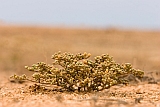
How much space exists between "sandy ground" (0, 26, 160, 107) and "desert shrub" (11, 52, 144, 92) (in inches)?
5.8

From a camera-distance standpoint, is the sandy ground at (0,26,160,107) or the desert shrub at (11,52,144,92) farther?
the desert shrub at (11,52,144,92)

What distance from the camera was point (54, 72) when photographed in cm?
448

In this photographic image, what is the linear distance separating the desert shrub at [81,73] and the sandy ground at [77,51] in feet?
0.49

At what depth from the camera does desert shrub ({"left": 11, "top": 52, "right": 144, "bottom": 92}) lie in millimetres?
4453

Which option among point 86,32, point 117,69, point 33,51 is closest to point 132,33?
point 86,32

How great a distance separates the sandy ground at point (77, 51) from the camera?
3.93 m

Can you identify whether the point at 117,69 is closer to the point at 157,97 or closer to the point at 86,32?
the point at 157,97

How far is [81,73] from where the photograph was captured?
178 inches

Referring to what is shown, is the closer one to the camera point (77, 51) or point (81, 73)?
point (81, 73)

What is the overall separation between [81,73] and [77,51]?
34.3ft

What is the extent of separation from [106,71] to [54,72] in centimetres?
64

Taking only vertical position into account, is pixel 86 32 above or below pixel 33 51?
above

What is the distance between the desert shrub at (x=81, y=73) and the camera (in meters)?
4.45

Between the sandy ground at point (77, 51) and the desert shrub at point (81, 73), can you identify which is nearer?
the sandy ground at point (77, 51)
